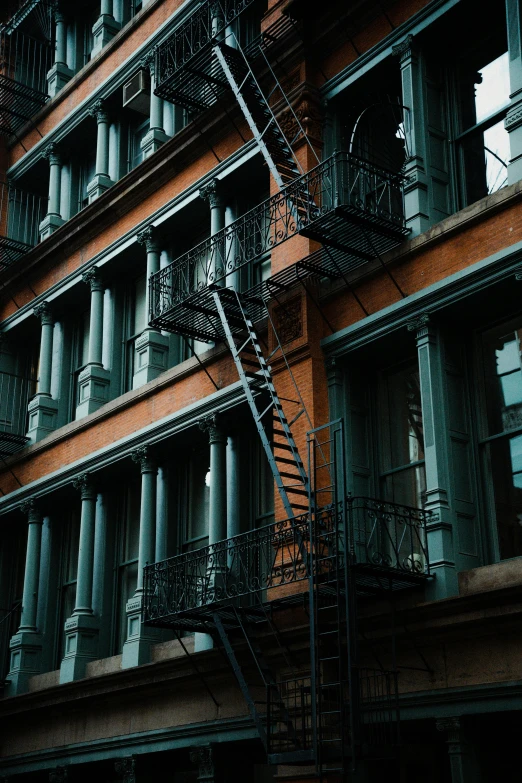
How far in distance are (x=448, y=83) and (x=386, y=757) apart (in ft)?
32.4

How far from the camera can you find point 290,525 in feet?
53.8

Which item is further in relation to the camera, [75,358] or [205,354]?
[75,358]

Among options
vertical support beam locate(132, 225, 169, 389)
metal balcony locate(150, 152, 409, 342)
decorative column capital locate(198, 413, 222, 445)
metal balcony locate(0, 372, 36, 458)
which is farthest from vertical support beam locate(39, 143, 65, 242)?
decorative column capital locate(198, 413, 222, 445)

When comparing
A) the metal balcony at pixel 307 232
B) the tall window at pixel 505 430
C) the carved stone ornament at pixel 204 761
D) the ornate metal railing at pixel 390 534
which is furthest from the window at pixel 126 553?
the tall window at pixel 505 430

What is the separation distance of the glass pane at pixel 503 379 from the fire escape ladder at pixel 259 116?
4122 millimetres

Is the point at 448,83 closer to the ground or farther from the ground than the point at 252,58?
closer to the ground

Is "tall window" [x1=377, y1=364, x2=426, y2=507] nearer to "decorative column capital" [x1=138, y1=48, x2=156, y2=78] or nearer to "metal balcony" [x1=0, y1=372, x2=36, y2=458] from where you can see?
"decorative column capital" [x1=138, y1=48, x2=156, y2=78]

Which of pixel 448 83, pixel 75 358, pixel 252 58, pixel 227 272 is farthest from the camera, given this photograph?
pixel 75 358

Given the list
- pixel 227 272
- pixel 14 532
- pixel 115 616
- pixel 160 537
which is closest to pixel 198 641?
pixel 160 537

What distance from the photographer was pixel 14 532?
83.6 feet

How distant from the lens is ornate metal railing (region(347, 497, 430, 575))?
1464 centimetres

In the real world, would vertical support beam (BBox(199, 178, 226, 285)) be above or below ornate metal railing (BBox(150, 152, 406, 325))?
above

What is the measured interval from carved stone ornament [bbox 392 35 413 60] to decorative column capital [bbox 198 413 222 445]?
642 centimetres

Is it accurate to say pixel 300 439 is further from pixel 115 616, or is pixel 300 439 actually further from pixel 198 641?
pixel 115 616
